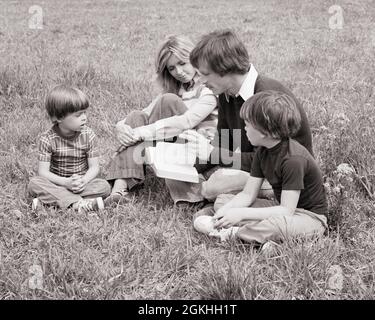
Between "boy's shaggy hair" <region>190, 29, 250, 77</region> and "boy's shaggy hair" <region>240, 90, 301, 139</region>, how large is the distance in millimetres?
416

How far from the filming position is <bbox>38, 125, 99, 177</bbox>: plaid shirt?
3676 millimetres

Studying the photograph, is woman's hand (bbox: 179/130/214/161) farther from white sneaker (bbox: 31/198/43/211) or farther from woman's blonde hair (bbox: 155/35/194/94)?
white sneaker (bbox: 31/198/43/211)

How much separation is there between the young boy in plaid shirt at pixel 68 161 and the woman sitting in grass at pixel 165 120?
0.46 feet

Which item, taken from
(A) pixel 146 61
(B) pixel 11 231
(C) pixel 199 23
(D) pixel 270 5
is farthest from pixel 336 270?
(D) pixel 270 5

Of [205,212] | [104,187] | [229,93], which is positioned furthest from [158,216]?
[229,93]

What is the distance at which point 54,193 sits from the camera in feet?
11.6

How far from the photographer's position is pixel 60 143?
12.2 feet

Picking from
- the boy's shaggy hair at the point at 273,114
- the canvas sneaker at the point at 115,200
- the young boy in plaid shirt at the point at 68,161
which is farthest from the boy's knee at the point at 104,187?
the boy's shaggy hair at the point at 273,114

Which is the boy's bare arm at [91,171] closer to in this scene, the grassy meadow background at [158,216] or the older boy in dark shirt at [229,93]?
the grassy meadow background at [158,216]

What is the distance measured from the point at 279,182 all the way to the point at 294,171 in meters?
0.16

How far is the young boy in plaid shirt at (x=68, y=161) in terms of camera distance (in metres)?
3.53

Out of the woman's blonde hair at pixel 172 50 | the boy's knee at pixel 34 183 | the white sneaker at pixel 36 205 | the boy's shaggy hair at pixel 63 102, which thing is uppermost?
the woman's blonde hair at pixel 172 50

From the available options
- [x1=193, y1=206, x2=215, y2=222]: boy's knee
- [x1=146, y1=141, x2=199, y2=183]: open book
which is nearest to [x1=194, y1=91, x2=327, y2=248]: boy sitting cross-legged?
[x1=193, y1=206, x2=215, y2=222]: boy's knee

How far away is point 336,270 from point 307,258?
0.14 meters
